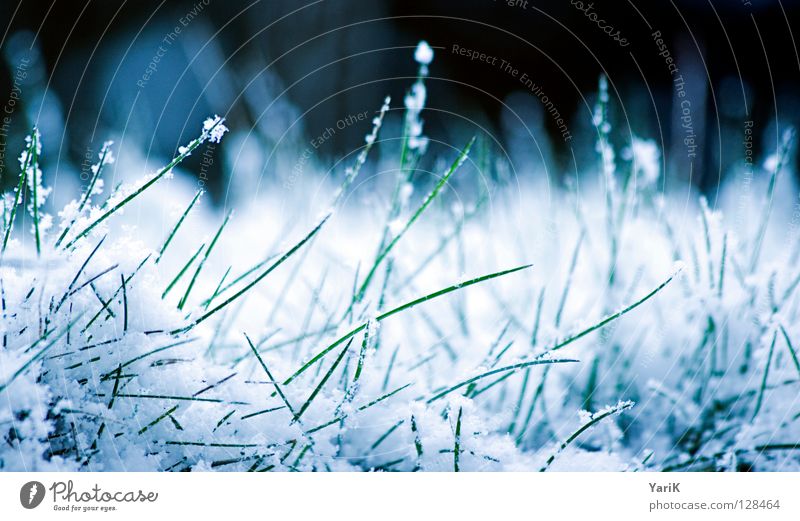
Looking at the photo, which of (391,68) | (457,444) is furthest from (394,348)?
(391,68)

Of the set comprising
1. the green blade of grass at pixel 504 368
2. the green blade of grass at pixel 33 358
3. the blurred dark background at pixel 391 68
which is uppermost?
the blurred dark background at pixel 391 68

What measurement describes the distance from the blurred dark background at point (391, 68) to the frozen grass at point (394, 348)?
31 centimetres

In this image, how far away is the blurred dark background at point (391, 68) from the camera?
1011 mm

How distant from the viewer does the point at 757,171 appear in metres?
1.08

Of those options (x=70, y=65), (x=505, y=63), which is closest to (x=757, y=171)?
(x=505, y=63)

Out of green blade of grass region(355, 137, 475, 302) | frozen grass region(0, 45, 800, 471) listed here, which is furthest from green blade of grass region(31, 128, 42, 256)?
green blade of grass region(355, 137, 475, 302)

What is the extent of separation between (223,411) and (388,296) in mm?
258

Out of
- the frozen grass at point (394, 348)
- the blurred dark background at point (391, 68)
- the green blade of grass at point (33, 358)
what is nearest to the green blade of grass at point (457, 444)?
the frozen grass at point (394, 348)

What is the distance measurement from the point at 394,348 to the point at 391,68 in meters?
0.89

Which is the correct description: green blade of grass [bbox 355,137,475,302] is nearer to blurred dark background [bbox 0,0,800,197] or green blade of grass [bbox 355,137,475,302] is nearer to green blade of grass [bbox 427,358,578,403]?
green blade of grass [bbox 427,358,578,403]
